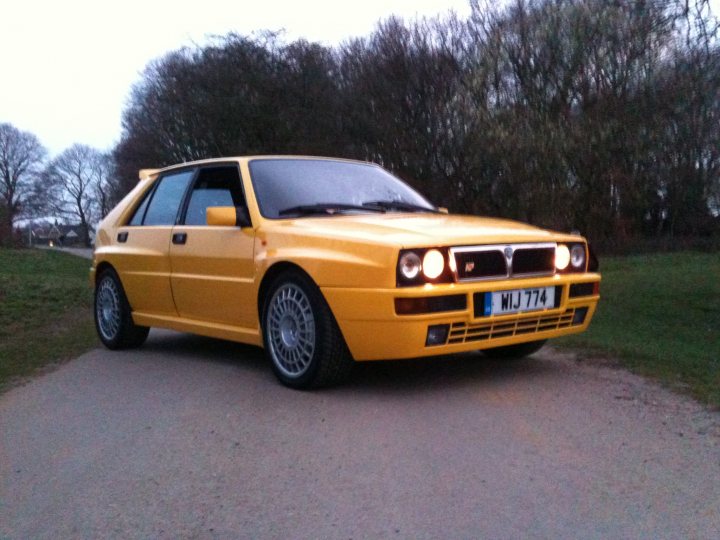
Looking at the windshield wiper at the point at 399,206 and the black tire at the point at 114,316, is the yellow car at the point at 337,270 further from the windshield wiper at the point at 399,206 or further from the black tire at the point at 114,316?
the black tire at the point at 114,316

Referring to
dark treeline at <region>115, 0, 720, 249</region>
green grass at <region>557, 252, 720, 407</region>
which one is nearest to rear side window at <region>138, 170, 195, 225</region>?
green grass at <region>557, 252, 720, 407</region>

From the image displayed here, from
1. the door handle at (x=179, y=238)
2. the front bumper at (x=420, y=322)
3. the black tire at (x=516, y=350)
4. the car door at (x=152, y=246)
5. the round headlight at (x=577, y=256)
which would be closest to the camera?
the front bumper at (x=420, y=322)

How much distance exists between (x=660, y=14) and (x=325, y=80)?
23978mm

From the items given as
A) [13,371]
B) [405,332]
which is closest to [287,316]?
[405,332]

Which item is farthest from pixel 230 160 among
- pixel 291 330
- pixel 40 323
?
pixel 40 323

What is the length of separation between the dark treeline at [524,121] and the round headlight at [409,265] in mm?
8060

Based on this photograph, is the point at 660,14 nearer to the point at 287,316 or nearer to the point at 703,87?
the point at 703,87

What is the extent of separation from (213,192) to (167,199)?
2.66ft

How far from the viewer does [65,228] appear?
8719 centimetres

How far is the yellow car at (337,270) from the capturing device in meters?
4.90

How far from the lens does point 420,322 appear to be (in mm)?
4805

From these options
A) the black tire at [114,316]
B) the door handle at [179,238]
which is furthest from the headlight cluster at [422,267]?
the black tire at [114,316]

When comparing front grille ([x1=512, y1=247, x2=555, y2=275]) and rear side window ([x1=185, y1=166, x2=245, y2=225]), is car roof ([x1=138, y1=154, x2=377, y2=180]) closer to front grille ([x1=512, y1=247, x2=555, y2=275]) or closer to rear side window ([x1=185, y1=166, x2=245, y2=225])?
rear side window ([x1=185, y1=166, x2=245, y2=225])

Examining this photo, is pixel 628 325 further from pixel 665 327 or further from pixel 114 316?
pixel 114 316
